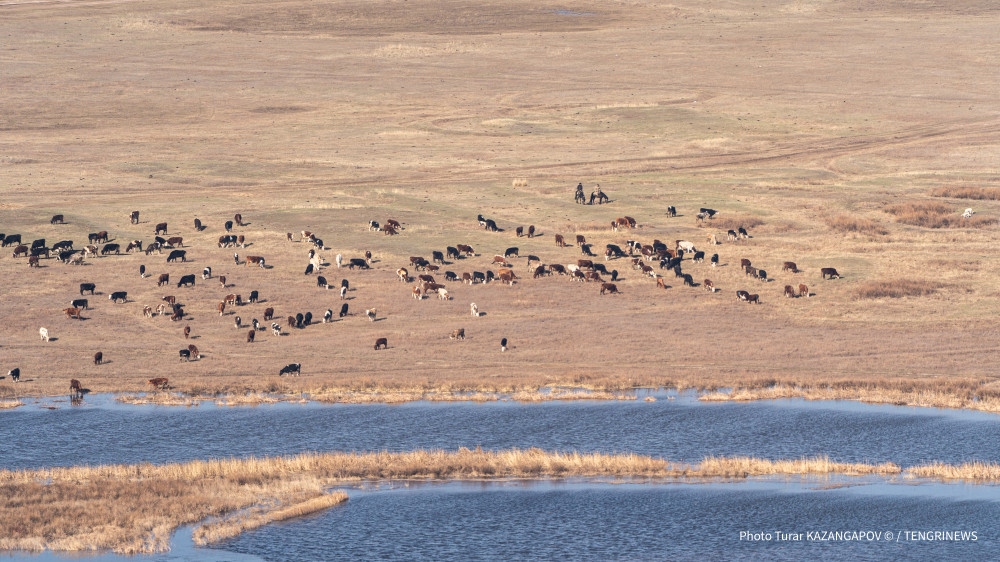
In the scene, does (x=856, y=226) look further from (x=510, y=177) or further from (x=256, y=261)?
(x=256, y=261)

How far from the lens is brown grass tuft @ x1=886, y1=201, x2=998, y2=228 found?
7400 centimetres

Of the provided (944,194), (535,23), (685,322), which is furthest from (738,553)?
(535,23)

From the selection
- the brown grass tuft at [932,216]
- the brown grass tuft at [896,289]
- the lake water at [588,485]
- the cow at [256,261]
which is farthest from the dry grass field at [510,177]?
the lake water at [588,485]

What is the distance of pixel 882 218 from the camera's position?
76.5m

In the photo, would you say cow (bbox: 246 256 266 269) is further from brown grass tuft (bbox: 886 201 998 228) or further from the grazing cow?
brown grass tuft (bbox: 886 201 998 228)

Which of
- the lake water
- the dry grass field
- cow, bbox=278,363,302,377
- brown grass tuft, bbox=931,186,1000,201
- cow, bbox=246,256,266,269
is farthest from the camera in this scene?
brown grass tuft, bbox=931,186,1000,201

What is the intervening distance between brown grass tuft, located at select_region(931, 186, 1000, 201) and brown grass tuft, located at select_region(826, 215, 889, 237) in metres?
10.4

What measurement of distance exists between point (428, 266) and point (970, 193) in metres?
42.3

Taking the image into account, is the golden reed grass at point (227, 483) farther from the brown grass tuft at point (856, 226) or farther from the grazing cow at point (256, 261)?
the brown grass tuft at point (856, 226)

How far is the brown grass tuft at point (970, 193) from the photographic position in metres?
80.8

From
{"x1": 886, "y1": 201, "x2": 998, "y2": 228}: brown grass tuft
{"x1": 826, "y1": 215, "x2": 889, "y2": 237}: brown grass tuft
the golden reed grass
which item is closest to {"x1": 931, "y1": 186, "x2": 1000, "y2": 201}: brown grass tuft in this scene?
{"x1": 886, "y1": 201, "x2": 998, "y2": 228}: brown grass tuft

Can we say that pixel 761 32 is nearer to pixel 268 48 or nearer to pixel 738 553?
pixel 268 48

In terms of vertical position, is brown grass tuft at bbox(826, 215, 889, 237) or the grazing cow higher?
brown grass tuft at bbox(826, 215, 889, 237)

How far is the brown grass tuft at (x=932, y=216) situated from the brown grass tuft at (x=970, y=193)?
11.7 feet
